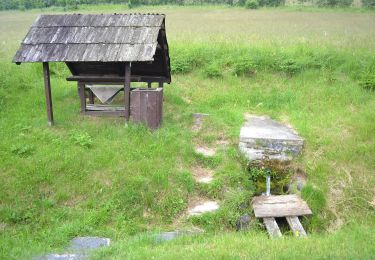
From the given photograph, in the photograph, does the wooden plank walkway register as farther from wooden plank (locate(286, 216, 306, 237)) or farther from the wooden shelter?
the wooden shelter

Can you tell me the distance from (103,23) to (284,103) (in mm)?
5796

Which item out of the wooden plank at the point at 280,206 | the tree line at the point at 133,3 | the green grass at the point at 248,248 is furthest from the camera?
the tree line at the point at 133,3

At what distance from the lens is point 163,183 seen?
7.71 meters

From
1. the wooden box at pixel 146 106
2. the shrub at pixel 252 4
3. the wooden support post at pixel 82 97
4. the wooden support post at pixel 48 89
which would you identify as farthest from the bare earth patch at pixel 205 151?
the shrub at pixel 252 4

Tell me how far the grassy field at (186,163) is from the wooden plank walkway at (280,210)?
0.21 metres

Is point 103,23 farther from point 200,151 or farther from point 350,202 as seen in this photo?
point 350,202

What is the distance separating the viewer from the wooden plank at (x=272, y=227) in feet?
21.7

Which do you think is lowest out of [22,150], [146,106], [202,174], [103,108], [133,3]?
[202,174]

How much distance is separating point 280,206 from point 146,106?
3.85 m

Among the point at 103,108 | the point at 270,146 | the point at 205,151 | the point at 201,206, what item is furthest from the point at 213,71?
the point at 201,206

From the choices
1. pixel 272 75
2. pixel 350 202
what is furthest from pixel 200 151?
pixel 272 75

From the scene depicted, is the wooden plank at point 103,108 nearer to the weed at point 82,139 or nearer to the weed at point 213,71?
the weed at point 82,139

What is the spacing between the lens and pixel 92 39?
9.12m

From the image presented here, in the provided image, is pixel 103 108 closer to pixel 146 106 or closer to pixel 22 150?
pixel 146 106
